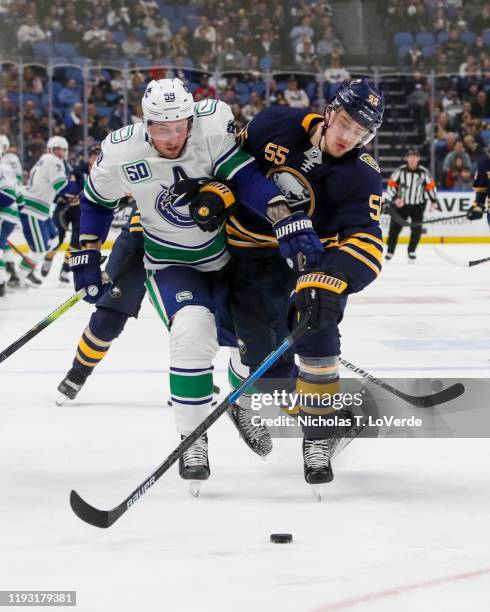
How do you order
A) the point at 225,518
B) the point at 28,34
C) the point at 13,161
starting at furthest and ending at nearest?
the point at 28,34
the point at 13,161
the point at 225,518

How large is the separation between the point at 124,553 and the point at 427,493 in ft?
2.88

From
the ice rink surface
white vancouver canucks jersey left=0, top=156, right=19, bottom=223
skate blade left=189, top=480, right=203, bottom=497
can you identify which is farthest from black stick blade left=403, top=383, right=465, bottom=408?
white vancouver canucks jersey left=0, top=156, right=19, bottom=223

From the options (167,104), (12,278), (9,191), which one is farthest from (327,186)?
(12,278)

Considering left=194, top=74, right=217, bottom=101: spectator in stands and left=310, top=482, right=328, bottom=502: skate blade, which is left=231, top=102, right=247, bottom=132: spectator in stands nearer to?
left=194, top=74, right=217, bottom=101: spectator in stands

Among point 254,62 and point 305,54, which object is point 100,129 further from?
point 305,54

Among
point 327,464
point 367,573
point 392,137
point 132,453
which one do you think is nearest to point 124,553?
point 367,573

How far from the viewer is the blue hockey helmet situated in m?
2.75

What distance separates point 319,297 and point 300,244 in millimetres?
137

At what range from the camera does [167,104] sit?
2.71 m

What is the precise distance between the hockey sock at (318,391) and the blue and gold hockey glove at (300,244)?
11.1 inches

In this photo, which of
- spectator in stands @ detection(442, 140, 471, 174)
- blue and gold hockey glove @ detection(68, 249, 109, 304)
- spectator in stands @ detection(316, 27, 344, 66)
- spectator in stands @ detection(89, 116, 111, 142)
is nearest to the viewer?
blue and gold hockey glove @ detection(68, 249, 109, 304)

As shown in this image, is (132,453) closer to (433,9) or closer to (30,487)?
(30,487)

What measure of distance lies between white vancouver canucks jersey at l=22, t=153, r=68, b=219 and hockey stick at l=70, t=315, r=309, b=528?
6.27m

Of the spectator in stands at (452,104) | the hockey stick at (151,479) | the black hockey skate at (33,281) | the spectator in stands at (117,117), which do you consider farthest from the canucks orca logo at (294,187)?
the spectator in stands at (452,104)
